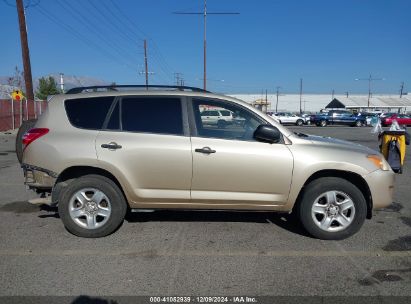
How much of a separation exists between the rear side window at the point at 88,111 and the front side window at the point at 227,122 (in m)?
1.15

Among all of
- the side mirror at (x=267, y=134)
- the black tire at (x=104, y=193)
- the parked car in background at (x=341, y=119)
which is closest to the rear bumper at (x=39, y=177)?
the black tire at (x=104, y=193)

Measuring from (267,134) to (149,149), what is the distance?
141cm

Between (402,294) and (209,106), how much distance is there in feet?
9.50

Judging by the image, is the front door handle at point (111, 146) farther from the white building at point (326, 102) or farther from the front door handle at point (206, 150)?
the white building at point (326, 102)

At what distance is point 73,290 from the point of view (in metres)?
Answer: 3.31

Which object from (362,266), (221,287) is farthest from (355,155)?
(221,287)

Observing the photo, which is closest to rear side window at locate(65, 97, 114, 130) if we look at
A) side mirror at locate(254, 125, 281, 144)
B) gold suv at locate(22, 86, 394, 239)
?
gold suv at locate(22, 86, 394, 239)

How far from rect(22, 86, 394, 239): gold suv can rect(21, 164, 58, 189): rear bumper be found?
0.5 inches

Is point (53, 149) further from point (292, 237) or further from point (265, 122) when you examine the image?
point (292, 237)

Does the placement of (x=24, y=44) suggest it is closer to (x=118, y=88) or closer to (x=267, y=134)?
(x=118, y=88)

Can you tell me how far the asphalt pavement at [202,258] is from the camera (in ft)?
11.1

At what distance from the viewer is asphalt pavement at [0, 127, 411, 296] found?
11.1 ft

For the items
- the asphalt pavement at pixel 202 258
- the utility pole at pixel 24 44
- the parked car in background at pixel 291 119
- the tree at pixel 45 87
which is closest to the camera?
the asphalt pavement at pixel 202 258

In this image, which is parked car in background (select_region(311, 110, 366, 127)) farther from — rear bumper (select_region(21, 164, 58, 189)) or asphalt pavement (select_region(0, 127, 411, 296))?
rear bumper (select_region(21, 164, 58, 189))
